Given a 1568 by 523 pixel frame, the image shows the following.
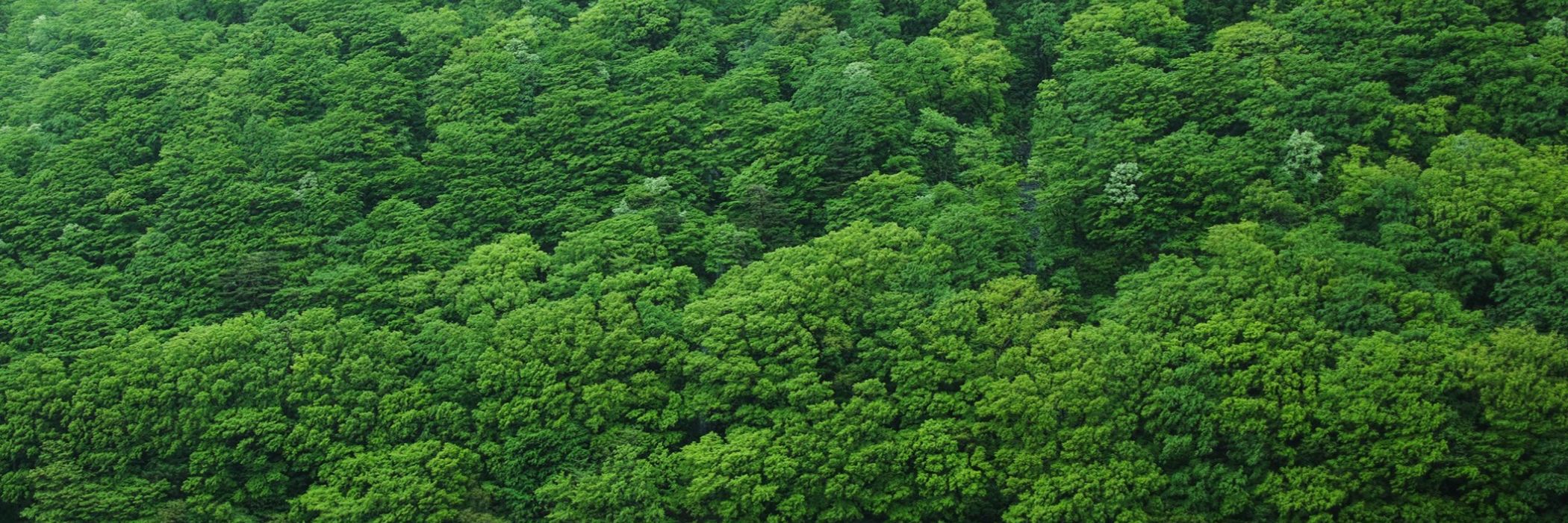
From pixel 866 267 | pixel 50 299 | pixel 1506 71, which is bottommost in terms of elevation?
pixel 50 299

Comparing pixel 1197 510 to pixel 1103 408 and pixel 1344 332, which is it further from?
pixel 1344 332

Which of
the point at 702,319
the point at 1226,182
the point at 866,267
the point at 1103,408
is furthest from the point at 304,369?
the point at 1226,182

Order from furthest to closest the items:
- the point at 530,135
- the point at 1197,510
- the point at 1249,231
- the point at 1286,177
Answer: the point at 530,135
the point at 1286,177
the point at 1249,231
the point at 1197,510

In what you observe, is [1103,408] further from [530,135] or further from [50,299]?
[50,299]

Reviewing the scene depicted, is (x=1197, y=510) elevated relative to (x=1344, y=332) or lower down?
lower down

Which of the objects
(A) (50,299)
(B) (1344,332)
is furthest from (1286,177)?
(A) (50,299)

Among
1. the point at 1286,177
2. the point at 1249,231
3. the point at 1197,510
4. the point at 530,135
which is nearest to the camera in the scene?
the point at 1197,510

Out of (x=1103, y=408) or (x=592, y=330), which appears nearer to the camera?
(x=1103, y=408)
